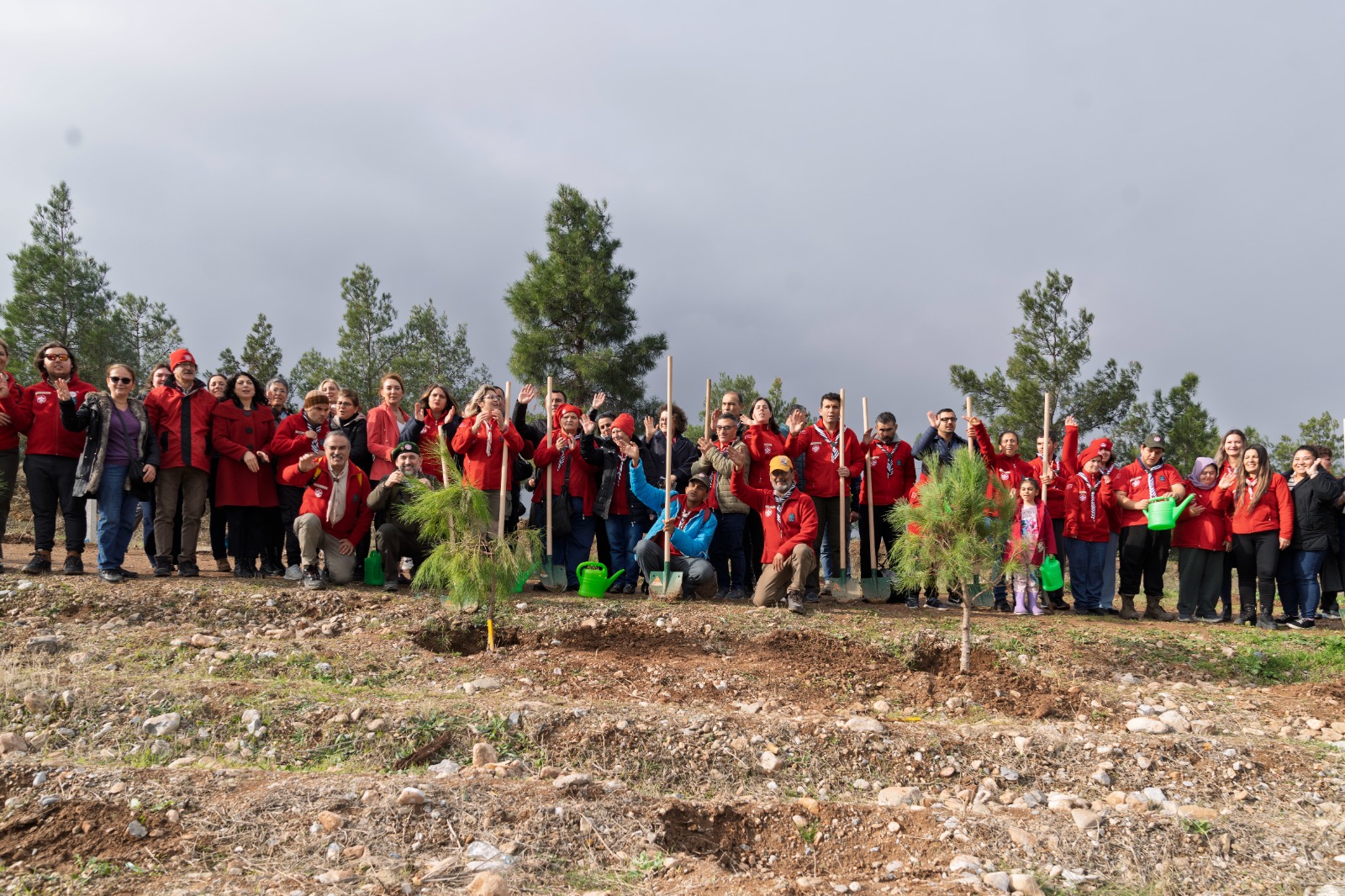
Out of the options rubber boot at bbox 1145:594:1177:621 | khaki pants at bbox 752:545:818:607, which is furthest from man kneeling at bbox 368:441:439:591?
rubber boot at bbox 1145:594:1177:621

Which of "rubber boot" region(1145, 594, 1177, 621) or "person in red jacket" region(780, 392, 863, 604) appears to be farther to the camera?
"rubber boot" region(1145, 594, 1177, 621)

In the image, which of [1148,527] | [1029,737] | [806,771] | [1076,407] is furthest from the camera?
[1076,407]

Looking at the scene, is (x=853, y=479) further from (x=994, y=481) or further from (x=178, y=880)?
(x=178, y=880)

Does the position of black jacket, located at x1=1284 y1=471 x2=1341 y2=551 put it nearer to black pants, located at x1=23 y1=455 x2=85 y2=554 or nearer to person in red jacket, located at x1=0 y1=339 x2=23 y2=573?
black pants, located at x1=23 y1=455 x2=85 y2=554

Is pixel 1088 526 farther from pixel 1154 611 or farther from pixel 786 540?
pixel 786 540

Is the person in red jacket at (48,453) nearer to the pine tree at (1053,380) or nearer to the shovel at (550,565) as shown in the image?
the shovel at (550,565)

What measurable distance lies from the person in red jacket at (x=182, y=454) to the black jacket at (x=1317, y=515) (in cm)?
1202

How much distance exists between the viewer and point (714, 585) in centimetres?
909

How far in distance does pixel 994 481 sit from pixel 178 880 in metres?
6.15

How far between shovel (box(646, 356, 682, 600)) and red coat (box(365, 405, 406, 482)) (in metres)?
2.98

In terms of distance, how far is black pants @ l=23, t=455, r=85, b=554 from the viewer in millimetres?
8266

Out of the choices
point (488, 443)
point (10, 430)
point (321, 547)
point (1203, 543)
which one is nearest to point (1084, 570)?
point (1203, 543)

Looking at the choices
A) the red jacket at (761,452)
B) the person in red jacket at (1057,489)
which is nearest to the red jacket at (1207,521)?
the person in red jacket at (1057,489)

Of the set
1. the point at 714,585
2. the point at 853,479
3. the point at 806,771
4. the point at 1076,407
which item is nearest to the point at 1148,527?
the point at 853,479
